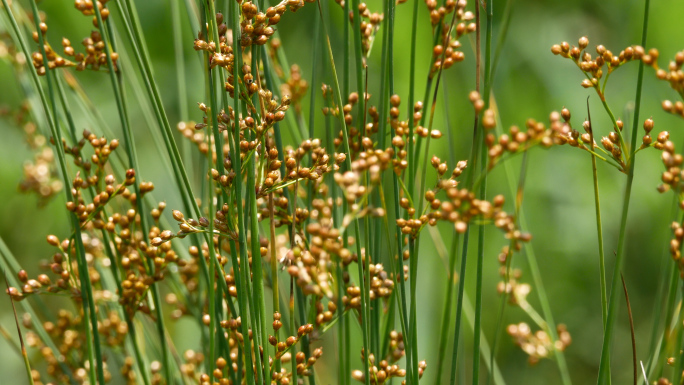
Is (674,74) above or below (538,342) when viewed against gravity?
above

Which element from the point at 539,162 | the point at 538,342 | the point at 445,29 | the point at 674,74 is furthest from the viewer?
the point at 539,162

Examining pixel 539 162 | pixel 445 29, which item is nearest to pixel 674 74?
pixel 445 29

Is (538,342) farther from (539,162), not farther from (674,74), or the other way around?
(539,162)

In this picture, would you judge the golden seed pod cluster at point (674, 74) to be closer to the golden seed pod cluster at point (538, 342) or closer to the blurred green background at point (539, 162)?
the golden seed pod cluster at point (538, 342)

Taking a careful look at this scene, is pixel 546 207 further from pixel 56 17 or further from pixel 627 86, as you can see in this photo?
pixel 56 17

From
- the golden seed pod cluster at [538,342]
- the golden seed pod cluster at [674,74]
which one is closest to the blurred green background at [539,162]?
the golden seed pod cluster at [538,342]

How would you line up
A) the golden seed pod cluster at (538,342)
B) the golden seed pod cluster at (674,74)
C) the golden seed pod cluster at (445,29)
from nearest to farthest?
1. the golden seed pod cluster at (674,74)
2. the golden seed pod cluster at (445,29)
3. the golden seed pod cluster at (538,342)

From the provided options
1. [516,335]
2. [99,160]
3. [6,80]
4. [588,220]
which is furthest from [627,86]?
[6,80]

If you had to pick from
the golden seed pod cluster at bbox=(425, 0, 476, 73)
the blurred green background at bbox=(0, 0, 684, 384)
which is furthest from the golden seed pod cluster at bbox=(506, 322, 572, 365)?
the blurred green background at bbox=(0, 0, 684, 384)
